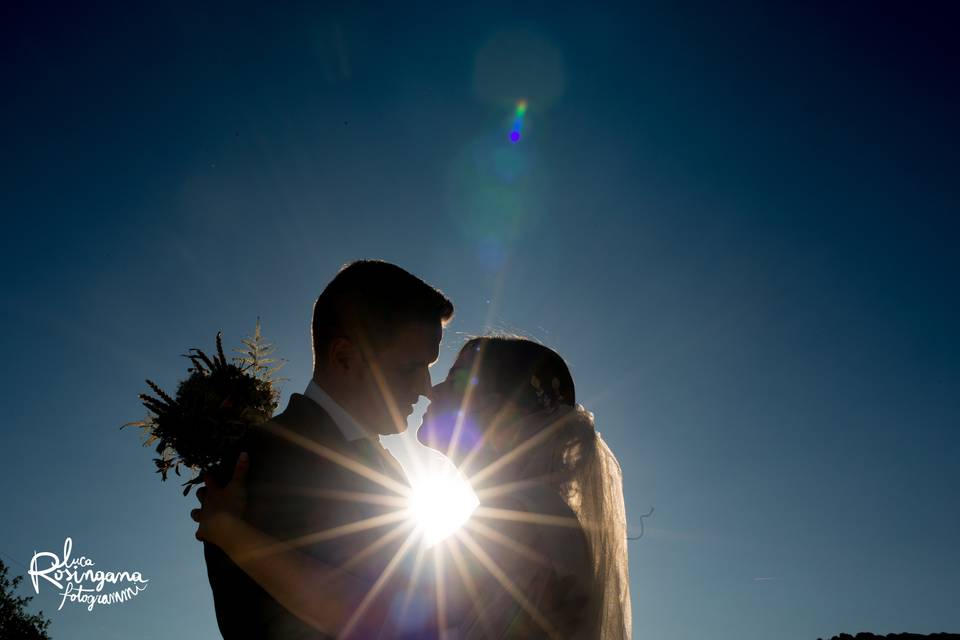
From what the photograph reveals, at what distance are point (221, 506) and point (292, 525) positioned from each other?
0.43 meters

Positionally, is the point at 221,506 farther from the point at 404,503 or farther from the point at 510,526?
the point at 510,526

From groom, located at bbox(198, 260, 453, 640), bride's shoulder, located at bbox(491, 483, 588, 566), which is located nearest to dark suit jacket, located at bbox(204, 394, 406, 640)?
groom, located at bbox(198, 260, 453, 640)

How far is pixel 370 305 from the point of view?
166 inches

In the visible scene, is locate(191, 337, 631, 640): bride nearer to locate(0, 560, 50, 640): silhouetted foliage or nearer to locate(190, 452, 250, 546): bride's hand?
locate(190, 452, 250, 546): bride's hand

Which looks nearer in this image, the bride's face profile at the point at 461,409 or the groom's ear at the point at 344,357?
the groom's ear at the point at 344,357

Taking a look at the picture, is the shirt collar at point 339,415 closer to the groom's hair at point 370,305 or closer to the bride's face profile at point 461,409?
the groom's hair at point 370,305

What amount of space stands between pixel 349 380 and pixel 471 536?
50.7 inches

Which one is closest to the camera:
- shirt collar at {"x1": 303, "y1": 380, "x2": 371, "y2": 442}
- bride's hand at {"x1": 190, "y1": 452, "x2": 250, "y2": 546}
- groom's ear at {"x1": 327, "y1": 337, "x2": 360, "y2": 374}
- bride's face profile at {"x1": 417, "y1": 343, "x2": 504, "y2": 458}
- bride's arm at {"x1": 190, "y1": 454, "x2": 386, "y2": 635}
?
bride's arm at {"x1": 190, "y1": 454, "x2": 386, "y2": 635}

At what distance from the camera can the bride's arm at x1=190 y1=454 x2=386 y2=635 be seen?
9.93ft

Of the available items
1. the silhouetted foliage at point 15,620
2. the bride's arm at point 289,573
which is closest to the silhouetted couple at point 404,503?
the bride's arm at point 289,573

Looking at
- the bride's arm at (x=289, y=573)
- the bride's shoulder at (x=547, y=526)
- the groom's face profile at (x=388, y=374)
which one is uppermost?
the groom's face profile at (x=388, y=374)

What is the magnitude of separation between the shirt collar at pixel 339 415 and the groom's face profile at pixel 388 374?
0.39ft

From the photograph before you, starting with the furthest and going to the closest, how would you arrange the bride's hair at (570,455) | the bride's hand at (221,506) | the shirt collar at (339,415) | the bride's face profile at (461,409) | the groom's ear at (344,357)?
1. the bride's face profile at (461,409)
2. the bride's hair at (570,455)
3. the groom's ear at (344,357)
4. the shirt collar at (339,415)
5. the bride's hand at (221,506)

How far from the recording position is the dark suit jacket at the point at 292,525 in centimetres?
316
